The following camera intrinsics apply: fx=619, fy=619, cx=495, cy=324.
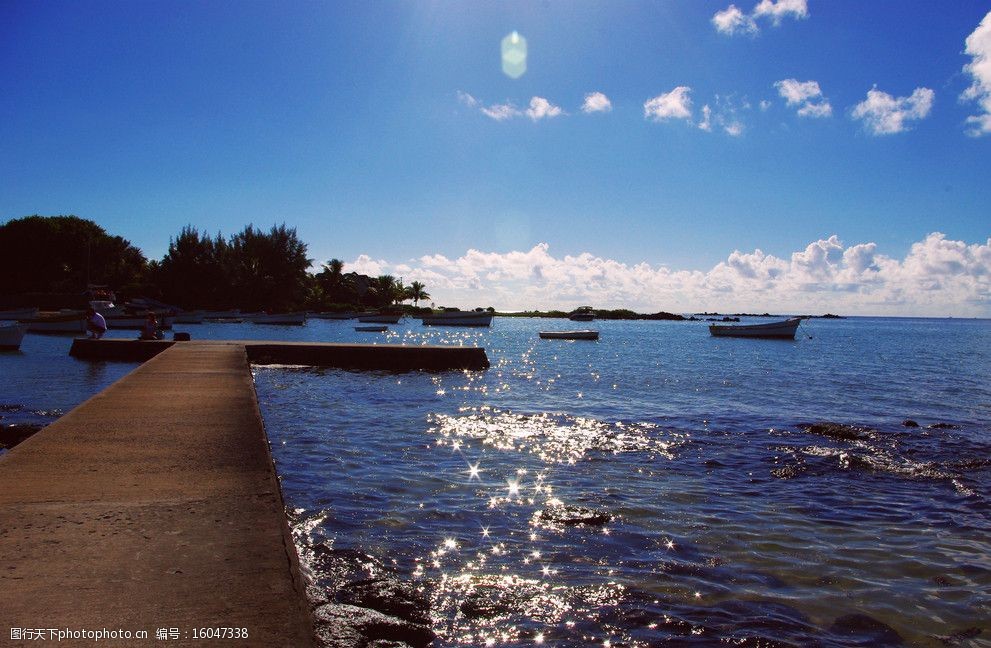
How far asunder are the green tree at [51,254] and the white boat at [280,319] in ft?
65.1

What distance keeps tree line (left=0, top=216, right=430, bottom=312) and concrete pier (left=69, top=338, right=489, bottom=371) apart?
6122cm

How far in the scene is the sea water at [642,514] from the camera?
5.04 metres

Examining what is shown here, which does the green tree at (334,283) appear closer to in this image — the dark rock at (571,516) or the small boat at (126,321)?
the small boat at (126,321)

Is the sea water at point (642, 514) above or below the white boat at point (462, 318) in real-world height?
below

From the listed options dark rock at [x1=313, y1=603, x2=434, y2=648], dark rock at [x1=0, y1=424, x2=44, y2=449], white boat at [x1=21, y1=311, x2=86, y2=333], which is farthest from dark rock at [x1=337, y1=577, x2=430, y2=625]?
white boat at [x1=21, y1=311, x2=86, y2=333]

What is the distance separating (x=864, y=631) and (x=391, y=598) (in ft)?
12.4

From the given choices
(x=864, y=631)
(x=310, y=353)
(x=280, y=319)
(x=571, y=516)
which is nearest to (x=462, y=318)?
(x=280, y=319)

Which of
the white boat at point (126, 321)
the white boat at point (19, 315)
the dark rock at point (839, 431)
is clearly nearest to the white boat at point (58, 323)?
the white boat at point (19, 315)

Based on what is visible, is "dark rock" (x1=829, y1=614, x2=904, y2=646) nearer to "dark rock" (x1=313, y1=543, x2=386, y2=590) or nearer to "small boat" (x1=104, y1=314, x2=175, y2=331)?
"dark rock" (x1=313, y1=543, x2=386, y2=590)

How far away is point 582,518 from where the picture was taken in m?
7.32

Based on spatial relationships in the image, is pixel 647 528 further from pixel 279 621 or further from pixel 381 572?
pixel 279 621

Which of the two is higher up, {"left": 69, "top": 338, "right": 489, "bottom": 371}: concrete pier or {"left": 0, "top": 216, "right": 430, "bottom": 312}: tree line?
{"left": 0, "top": 216, "right": 430, "bottom": 312}: tree line

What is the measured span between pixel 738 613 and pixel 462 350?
21122mm

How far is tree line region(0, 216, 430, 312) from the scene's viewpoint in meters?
76.6
